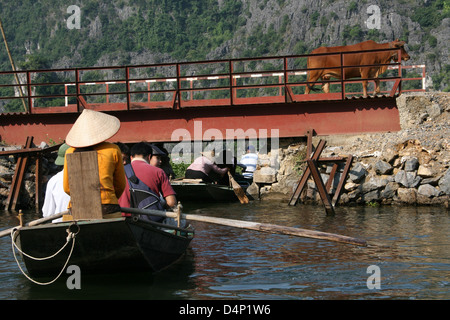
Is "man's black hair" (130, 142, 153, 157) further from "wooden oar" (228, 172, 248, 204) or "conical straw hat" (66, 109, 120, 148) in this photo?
"wooden oar" (228, 172, 248, 204)

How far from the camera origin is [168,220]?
34.8 feet

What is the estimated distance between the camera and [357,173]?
18719 millimetres

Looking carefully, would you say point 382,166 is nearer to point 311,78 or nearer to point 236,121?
point 236,121

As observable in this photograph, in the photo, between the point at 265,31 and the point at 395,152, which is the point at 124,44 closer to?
the point at 265,31

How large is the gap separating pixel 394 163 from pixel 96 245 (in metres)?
12.0

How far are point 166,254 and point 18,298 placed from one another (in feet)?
6.75

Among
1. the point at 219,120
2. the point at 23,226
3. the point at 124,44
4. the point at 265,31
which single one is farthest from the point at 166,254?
the point at 124,44

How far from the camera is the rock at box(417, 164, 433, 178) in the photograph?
18062 millimetres

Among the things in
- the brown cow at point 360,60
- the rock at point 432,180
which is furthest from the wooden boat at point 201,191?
the rock at point 432,180

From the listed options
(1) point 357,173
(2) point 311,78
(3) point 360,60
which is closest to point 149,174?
(1) point 357,173

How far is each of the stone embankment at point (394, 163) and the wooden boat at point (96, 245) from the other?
10582 millimetres

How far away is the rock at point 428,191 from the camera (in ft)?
58.7

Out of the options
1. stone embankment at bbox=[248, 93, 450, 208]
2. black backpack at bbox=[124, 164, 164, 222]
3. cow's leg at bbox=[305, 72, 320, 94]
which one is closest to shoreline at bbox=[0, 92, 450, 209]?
stone embankment at bbox=[248, 93, 450, 208]

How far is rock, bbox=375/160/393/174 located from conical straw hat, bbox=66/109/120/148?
1160 cm
